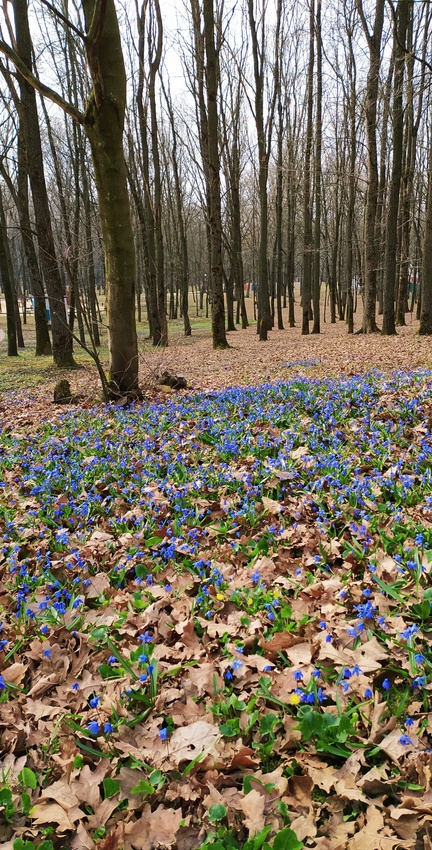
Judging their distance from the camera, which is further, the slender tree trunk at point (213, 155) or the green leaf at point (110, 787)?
the slender tree trunk at point (213, 155)

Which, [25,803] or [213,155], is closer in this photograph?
[25,803]

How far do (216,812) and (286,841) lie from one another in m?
0.25

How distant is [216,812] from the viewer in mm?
1646

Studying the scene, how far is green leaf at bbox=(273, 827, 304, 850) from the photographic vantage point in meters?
1.50

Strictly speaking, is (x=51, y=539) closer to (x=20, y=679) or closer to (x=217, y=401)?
(x=20, y=679)

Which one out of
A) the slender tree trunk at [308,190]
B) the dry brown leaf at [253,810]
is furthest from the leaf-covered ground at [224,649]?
the slender tree trunk at [308,190]

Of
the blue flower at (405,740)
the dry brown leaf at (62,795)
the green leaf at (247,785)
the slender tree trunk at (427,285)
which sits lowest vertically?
the dry brown leaf at (62,795)

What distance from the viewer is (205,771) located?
1.86 meters

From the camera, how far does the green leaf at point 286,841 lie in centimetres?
150

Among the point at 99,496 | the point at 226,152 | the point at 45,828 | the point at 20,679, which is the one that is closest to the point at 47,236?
the point at 99,496

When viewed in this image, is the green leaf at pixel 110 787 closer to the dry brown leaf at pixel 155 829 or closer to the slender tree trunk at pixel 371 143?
the dry brown leaf at pixel 155 829

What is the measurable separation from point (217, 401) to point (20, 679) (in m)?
4.79

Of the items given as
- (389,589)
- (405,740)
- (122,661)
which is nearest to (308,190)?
(389,589)

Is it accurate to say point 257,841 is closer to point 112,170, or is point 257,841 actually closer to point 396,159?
point 112,170
